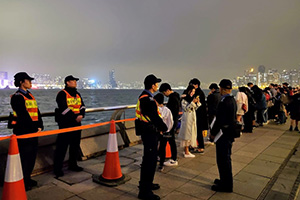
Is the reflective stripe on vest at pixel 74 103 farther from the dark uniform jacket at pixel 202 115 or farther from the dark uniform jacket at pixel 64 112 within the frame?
the dark uniform jacket at pixel 202 115

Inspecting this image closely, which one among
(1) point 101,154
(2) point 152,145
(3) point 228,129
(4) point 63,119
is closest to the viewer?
(2) point 152,145

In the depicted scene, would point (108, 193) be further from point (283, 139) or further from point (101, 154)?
point (283, 139)

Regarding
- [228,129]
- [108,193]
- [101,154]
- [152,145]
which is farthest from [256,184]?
[101,154]

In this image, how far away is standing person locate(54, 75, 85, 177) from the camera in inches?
172

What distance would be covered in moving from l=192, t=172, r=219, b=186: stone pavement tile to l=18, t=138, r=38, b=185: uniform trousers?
10.4 feet

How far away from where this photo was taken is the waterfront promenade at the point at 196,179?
3.63 meters

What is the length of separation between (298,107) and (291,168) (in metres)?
5.26

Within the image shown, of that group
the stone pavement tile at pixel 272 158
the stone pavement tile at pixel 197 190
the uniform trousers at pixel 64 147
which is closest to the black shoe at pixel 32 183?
the uniform trousers at pixel 64 147

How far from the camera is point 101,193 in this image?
365 centimetres

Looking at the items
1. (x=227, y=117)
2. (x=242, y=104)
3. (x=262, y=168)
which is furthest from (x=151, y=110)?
(x=242, y=104)

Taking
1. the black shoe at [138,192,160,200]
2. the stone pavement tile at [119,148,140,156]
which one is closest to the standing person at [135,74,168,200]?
the black shoe at [138,192,160,200]

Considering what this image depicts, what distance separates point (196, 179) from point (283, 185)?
1662 mm

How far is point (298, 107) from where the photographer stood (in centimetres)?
908

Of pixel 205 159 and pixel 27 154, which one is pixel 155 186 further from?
pixel 27 154
